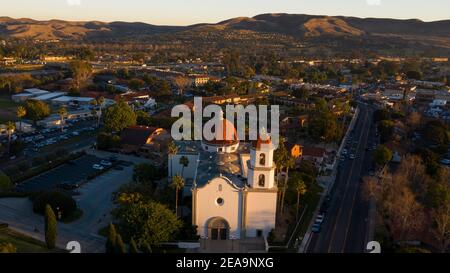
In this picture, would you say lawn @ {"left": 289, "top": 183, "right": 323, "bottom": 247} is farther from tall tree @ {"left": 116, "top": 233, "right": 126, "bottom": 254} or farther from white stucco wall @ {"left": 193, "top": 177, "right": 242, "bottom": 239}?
tall tree @ {"left": 116, "top": 233, "right": 126, "bottom": 254}

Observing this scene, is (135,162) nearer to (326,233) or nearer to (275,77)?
(326,233)

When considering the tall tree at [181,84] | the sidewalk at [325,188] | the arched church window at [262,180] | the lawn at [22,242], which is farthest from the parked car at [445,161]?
the tall tree at [181,84]

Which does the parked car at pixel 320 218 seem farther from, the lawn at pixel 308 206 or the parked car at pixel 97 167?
the parked car at pixel 97 167

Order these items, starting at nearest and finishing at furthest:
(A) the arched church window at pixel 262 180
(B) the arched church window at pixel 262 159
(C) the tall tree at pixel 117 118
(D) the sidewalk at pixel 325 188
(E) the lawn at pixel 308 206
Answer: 1. (B) the arched church window at pixel 262 159
2. (A) the arched church window at pixel 262 180
3. (D) the sidewalk at pixel 325 188
4. (E) the lawn at pixel 308 206
5. (C) the tall tree at pixel 117 118

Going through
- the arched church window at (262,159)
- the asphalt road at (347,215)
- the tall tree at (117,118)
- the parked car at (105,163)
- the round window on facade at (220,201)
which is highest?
the arched church window at (262,159)

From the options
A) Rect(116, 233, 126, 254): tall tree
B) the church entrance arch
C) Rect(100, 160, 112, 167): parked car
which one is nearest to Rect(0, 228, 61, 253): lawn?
Rect(116, 233, 126, 254): tall tree

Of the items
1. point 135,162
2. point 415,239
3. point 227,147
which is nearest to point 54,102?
point 135,162
